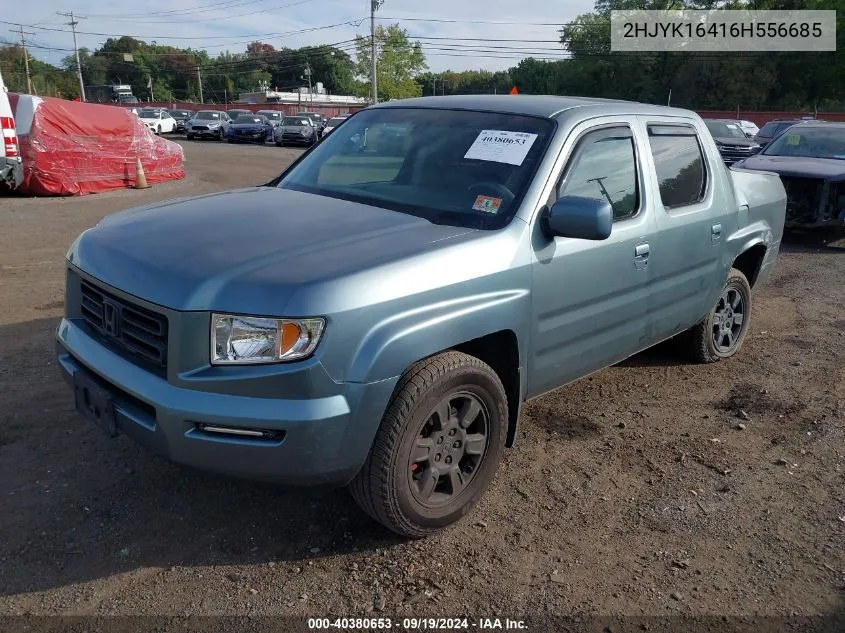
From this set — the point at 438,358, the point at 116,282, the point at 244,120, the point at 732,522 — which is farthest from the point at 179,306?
the point at 244,120

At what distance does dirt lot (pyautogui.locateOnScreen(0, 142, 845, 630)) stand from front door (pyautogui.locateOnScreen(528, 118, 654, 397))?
0.60 m

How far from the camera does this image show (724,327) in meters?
5.44

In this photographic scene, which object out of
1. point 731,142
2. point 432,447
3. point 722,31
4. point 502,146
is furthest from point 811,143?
point 722,31

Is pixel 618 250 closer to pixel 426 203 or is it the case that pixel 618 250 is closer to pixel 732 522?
pixel 426 203

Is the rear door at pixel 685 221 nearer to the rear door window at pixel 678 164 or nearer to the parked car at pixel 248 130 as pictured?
the rear door window at pixel 678 164

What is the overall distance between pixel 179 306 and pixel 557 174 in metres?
1.90

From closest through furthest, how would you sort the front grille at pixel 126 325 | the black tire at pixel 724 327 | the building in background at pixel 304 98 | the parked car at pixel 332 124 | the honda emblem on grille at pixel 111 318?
the front grille at pixel 126 325
the honda emblem on grille at pixel 111 318
the parked car at pixel 332 124
the black tire at pixel 724 327
the building in background at pixel 304 98

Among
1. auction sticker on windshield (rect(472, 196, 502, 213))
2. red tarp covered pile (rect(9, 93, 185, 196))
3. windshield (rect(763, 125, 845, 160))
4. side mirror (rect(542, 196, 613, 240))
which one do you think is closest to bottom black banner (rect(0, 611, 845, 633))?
side mirror (rect(542, 196, 613, 240))

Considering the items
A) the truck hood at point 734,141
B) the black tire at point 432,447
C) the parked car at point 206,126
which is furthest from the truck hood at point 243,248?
the parked car at point 206,126

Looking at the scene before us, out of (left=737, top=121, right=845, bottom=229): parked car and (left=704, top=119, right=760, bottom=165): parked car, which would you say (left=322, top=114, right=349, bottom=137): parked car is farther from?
(left=704, top=119, right=760, bottom=165): parked car

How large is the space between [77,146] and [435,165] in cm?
1272

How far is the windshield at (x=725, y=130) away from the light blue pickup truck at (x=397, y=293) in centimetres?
1708

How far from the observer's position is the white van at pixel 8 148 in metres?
11.9

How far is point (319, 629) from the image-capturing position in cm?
257
